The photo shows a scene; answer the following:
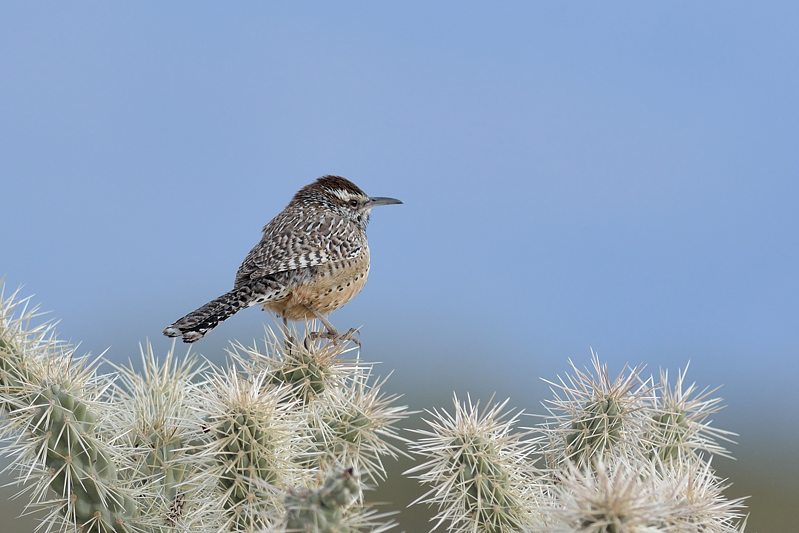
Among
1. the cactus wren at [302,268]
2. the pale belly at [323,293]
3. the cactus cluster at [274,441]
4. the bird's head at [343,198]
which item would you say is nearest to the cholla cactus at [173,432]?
the cactus cluster at [274,441]

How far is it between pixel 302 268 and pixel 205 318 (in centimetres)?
89

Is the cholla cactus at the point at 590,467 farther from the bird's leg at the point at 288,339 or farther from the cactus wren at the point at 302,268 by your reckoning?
the cactus wren at the point at 302,268

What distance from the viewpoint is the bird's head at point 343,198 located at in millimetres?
6281

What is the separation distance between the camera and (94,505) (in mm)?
3859

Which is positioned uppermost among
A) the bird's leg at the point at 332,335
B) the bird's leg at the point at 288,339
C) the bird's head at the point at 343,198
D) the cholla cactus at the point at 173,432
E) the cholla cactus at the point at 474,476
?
the bird's head at the point at 343,198

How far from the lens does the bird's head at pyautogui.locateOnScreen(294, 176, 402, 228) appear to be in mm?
6281

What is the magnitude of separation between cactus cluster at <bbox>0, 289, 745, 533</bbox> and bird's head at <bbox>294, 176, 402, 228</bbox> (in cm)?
199

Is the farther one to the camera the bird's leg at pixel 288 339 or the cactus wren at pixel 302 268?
the cactus wren at pixel 302 268

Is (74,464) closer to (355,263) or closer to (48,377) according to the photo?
(48,377)

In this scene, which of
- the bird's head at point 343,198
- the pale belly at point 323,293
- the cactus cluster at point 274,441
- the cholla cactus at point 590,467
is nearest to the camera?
the cholla cactus at point 590,467

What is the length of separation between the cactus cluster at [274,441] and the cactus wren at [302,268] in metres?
0.74

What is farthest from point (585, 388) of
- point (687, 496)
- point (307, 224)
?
point (307, 224)

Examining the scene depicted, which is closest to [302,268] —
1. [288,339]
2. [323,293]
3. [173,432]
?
[323,293]

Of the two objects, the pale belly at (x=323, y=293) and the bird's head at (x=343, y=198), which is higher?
the bird's head at (x=343, y=198)
